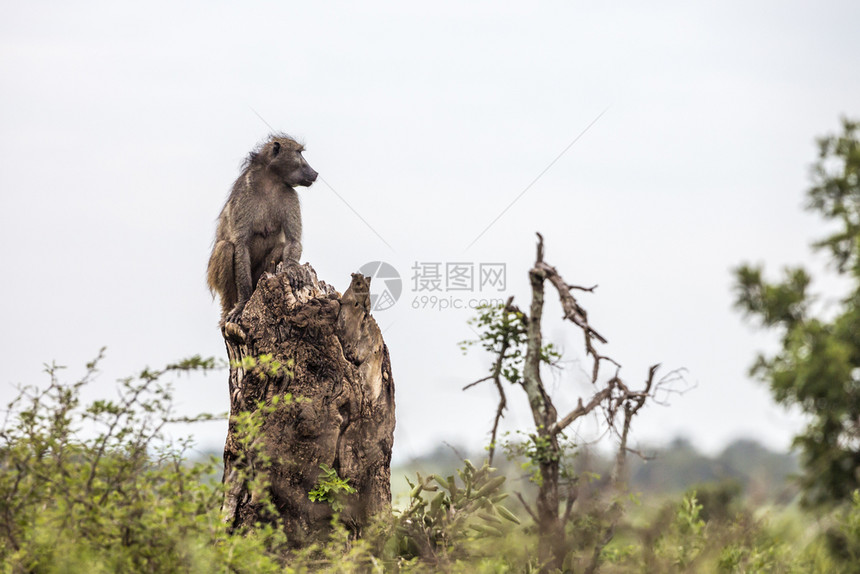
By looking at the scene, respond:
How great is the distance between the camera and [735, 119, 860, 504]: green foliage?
16.6ft

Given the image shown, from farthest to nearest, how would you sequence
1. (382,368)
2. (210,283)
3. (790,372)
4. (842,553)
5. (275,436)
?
(210,283)
(382,368)
(275,436)
(842,553)
(790,372)

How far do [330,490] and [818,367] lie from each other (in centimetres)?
344

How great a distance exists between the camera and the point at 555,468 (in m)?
5.59

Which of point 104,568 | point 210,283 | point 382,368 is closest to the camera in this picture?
point 104,568

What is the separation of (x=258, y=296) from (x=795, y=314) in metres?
3.94

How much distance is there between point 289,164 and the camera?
8.23 m

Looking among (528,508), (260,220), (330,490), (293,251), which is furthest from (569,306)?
(260,220)

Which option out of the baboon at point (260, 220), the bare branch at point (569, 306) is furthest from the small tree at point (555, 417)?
the baboon at point (260, 220)

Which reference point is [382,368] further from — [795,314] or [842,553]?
[842,553]

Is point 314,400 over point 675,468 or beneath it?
over

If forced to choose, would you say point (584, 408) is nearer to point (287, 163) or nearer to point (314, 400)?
point (314, 400)

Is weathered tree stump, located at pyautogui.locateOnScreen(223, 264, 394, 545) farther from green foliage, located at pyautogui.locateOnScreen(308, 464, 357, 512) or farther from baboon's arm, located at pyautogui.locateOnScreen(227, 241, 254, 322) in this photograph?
baboon's arm, located at pyautogui.locateOnScreen(227, 241, 254, 322)

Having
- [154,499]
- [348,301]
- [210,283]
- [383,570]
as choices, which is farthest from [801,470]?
[210,283]

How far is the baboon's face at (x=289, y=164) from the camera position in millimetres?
8195
